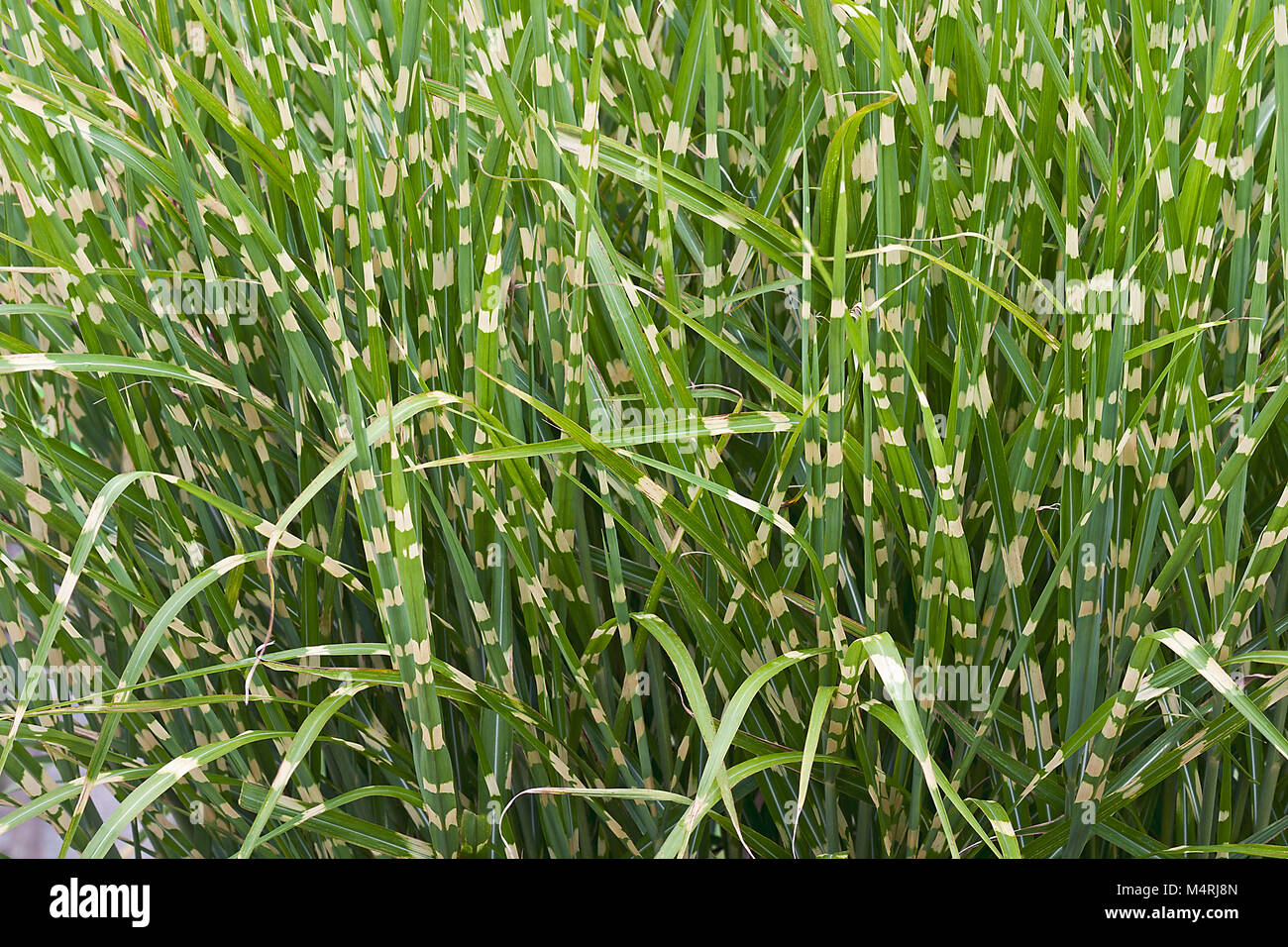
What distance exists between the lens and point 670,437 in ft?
1.48

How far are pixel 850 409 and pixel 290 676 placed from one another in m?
0.40

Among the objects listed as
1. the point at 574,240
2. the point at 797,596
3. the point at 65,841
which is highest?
the point at 574,240

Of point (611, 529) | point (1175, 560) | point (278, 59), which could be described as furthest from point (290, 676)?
point (1175, 560)

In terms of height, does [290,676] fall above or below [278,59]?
below

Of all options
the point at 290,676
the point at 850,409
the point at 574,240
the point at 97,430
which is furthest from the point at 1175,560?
the point at 97,430

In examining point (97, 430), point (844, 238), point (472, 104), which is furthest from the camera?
point (97, 430)

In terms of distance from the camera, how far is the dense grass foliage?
477 millimetres

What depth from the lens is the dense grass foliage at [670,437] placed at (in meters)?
0.48

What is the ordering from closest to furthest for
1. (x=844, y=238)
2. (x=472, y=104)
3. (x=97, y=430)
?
(x=844, y=238) → (x=472, y=104) → (x=97, y=430)

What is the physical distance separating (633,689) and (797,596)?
0.10 meters

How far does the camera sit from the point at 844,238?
433mm

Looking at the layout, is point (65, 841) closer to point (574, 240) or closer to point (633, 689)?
point (633, 689)

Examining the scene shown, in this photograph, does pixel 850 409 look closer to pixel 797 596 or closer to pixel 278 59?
pixel 797 596

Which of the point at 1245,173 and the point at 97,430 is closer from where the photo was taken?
the point at 1245,173
